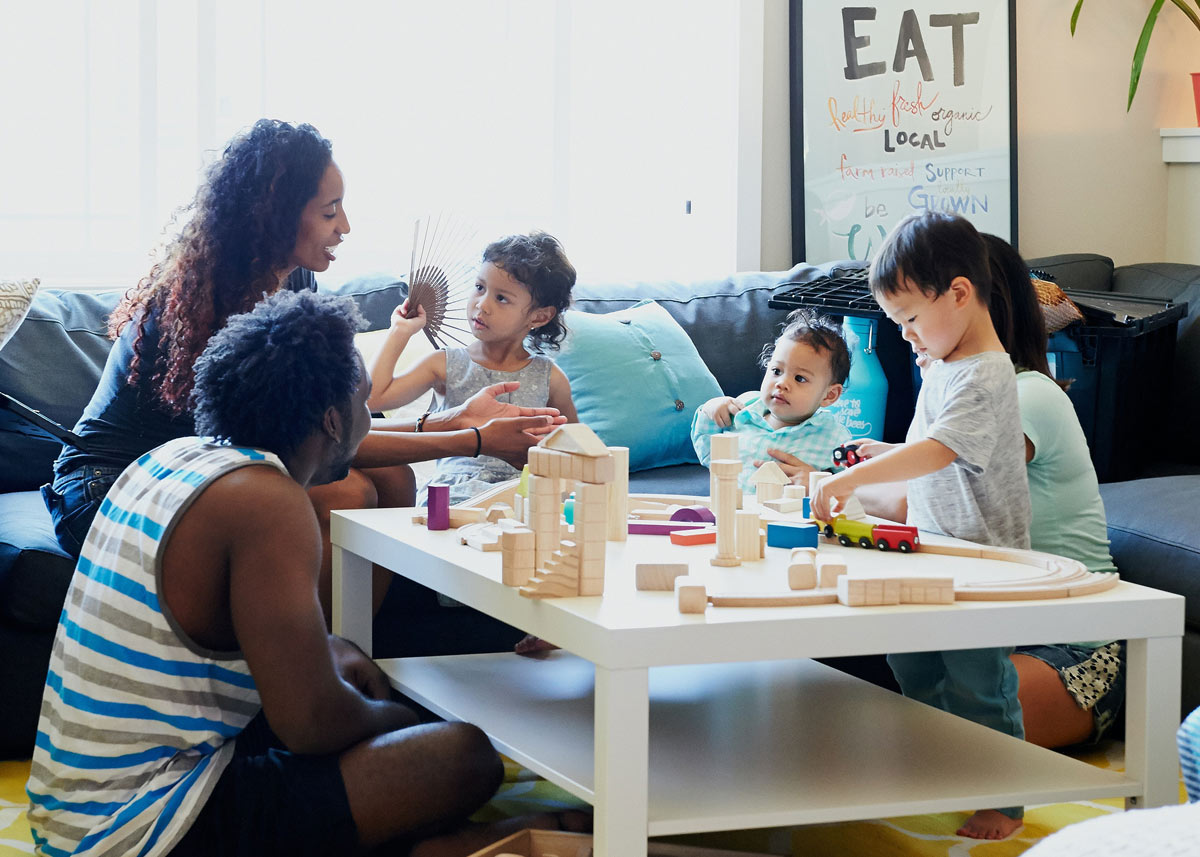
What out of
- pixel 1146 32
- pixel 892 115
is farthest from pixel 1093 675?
pixel 1146 32

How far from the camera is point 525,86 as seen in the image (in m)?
3.72

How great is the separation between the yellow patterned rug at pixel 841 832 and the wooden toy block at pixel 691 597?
52 centimetres

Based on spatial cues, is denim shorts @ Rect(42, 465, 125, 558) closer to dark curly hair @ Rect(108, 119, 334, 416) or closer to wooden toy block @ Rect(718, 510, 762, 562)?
dark curly hair @ Rect(108, 119, 334, 416)

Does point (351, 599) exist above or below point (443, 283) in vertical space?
below

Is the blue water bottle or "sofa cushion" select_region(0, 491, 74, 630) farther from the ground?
the blue water bottle

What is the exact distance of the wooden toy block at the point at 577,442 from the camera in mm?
1408

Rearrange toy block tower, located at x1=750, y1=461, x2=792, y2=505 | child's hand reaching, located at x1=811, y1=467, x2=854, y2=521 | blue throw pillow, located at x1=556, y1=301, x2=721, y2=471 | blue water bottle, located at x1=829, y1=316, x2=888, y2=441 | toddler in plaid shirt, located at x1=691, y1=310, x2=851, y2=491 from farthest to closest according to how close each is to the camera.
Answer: blue water bottle, located at x1=829, y1=316, x2=888, y2=441 → blue throw pillow, located at x1=556, y1=301, x2=721, y2=471 → toddler in plaid shirt, located at x1=691, y1=310, x2=851, y2=491 → toy block tower, located at x1=750, y1=461, x2=792, y2=505 → child's hand reaching, located at x1=811, y1=467, x2=854, y2=521

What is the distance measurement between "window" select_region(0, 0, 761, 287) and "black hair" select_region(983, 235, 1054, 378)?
1374 millimetres

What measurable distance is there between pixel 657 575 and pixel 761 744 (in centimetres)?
28

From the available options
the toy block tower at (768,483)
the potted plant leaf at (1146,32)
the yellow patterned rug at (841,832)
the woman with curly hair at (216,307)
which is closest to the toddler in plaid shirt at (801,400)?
the toy block tower at (768,483)

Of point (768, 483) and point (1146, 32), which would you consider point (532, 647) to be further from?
point (1146, 32)

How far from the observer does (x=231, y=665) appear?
1.51m

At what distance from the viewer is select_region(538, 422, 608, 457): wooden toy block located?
4.62 ft

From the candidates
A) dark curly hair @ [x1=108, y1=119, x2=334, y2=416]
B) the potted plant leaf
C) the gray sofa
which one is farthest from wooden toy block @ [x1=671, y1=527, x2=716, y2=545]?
the potted plant leaf
